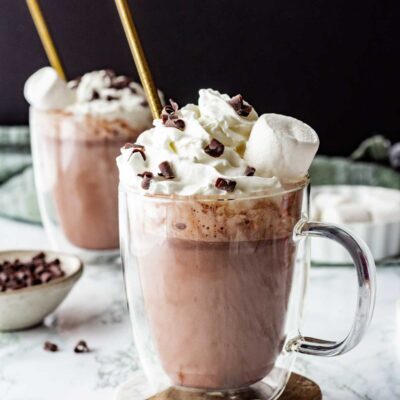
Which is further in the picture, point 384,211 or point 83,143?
point 384,211

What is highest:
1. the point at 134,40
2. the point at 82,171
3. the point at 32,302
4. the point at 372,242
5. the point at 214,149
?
the point at 134,40

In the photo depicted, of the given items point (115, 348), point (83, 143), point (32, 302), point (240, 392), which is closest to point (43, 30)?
point (83, 143)

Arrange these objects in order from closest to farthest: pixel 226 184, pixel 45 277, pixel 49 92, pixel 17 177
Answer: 1. pixel 226 184
2. pixel 45 277
3. pixel 49 92
4. pixel 17 177

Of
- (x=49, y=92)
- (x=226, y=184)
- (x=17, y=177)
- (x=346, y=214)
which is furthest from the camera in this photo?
(x=17, y=177)

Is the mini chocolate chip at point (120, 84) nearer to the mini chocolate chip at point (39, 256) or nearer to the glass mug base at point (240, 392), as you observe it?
the mini chocolate chip at point (39, 256)

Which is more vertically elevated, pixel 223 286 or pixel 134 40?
pixel 134 40

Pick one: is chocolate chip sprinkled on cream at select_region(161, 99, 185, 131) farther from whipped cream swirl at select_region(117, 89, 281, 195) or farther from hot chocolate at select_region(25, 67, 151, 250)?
hot chocolate at select_region(25, 67, 151, 250)

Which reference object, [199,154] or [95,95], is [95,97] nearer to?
[95,95]

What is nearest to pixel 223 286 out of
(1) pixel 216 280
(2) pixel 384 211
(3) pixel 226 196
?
(1) pixel 216 280

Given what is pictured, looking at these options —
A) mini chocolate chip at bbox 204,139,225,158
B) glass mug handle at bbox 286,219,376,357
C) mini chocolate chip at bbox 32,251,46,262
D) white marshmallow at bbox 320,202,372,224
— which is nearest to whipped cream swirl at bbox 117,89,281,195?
mini chocolate chip at bbox 204,139,225,158
